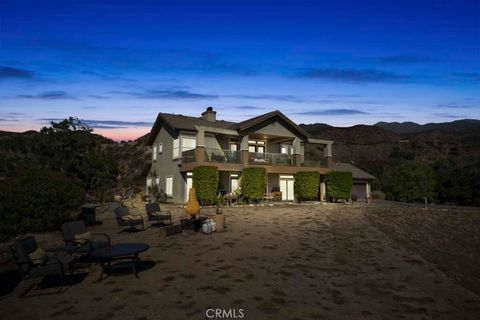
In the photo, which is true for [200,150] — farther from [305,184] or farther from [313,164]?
[313,164]

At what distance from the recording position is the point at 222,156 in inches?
1107

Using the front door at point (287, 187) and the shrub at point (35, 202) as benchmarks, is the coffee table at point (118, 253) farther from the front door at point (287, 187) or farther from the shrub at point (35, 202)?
the front door at point (287, 187)

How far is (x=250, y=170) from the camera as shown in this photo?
90.3ft

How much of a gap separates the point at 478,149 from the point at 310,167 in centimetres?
7192

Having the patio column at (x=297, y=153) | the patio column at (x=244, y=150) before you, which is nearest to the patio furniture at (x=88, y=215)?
the patio column at (x=244, y=150)

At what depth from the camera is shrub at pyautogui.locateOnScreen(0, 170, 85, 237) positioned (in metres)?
12.7

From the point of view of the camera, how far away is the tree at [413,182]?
38.5m

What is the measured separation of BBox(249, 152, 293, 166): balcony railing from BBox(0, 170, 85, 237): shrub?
17.5 meters

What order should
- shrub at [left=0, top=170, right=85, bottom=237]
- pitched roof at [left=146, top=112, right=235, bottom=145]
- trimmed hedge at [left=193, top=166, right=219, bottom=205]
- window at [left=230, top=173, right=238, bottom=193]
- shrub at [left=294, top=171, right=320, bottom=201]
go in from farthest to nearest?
shrub at [left=294, top=171, right=320, bottom=201] → window at [left=230, top=173, right=238, bottom=193] → pitched roof at [left=146, top=112, right=235, bottom=145] → trimmed hedge at [left=193, top=166, right=219, bottom=205] → shrub at [left=0, top=170, right=85, bottom=237]

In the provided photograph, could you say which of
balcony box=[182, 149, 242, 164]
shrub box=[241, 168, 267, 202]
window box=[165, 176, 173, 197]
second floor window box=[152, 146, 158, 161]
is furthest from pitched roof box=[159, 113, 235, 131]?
shrub box=[241, 168, 267, 202]

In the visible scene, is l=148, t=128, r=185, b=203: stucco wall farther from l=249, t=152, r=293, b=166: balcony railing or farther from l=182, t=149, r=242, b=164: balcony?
l=249, t=152, r=293, b=166: balcony railing

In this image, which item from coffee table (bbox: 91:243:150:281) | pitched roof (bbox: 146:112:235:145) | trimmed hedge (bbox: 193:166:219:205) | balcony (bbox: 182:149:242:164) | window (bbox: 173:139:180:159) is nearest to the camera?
coffee table (bbox: 91:243:150:281)

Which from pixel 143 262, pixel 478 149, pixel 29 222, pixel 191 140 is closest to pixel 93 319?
pixel 143 262

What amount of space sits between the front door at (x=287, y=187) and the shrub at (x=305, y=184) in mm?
2013
